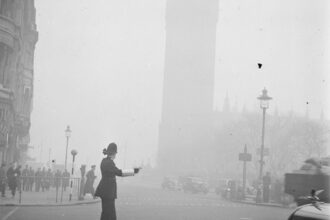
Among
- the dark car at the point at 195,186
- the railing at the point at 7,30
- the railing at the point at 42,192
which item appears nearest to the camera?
the railing at the point at 42,192

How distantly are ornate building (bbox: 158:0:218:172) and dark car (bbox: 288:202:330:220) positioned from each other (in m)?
145

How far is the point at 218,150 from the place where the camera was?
86750 mm

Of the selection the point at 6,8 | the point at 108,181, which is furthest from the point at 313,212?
the point at 6,8

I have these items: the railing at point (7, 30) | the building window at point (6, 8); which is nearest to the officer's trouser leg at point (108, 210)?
the railing at point (7, 30)

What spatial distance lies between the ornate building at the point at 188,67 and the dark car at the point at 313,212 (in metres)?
145

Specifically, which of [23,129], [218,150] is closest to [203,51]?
[218,150]

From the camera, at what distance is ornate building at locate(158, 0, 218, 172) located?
164250 mm

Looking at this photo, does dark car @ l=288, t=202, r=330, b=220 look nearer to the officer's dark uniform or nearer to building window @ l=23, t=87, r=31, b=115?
the officer's dark uniform

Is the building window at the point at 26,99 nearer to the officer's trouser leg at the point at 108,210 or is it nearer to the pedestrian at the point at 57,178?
the pedestrian at the point at 57,178

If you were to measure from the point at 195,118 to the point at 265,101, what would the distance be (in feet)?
400

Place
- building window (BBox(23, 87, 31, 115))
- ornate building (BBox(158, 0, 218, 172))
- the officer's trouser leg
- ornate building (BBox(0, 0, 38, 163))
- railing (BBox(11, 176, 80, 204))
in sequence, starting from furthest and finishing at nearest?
ornate building (BBox(158, 0, 218, 172)) → building window (BBox(23, 87, 31, 115)) → ornate building (BBox(0, 0, 38, 163)) → railing (BBox(11, 176, 80, 204)) → the officer's trouser leg

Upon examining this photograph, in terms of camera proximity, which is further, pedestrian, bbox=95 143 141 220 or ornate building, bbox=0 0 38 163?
ornate building, bbox=0 0 38 163

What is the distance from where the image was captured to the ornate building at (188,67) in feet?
539

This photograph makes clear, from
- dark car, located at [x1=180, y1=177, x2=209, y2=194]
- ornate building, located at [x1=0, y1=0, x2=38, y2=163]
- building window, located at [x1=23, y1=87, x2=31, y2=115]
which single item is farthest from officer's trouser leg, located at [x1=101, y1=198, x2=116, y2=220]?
dark car, located at [x1=180, y1=177, x2=209, y2=194]
